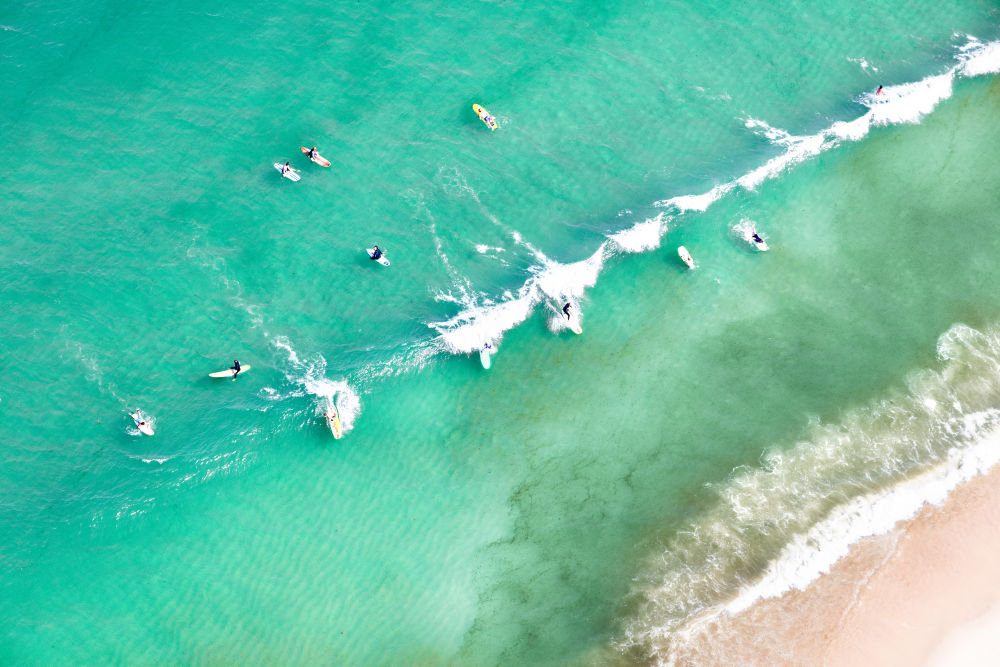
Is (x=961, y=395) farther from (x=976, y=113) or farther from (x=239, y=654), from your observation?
(x=239, y=654)

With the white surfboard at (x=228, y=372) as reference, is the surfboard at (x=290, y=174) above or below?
above

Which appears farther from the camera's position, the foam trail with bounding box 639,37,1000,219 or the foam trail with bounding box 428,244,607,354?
the foam trail with bounding box 639,37,1000,219

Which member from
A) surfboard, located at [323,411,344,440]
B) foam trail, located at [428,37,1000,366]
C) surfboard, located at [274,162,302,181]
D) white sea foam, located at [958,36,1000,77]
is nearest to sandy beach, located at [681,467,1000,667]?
foam trail, located at [428,37,1000,366]

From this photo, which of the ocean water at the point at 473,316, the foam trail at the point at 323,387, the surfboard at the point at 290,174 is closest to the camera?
the ocean water at the point at 473,316

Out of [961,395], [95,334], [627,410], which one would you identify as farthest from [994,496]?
[95,334]

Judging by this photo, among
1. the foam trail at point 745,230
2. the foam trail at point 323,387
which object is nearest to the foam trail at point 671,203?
the foam trail at point 745,230

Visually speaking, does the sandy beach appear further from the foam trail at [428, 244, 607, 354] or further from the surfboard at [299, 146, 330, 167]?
the surfboard at [299, 146, 330, 167]

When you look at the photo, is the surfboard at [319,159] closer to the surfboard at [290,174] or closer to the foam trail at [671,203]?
the surfboard at [290,174]
